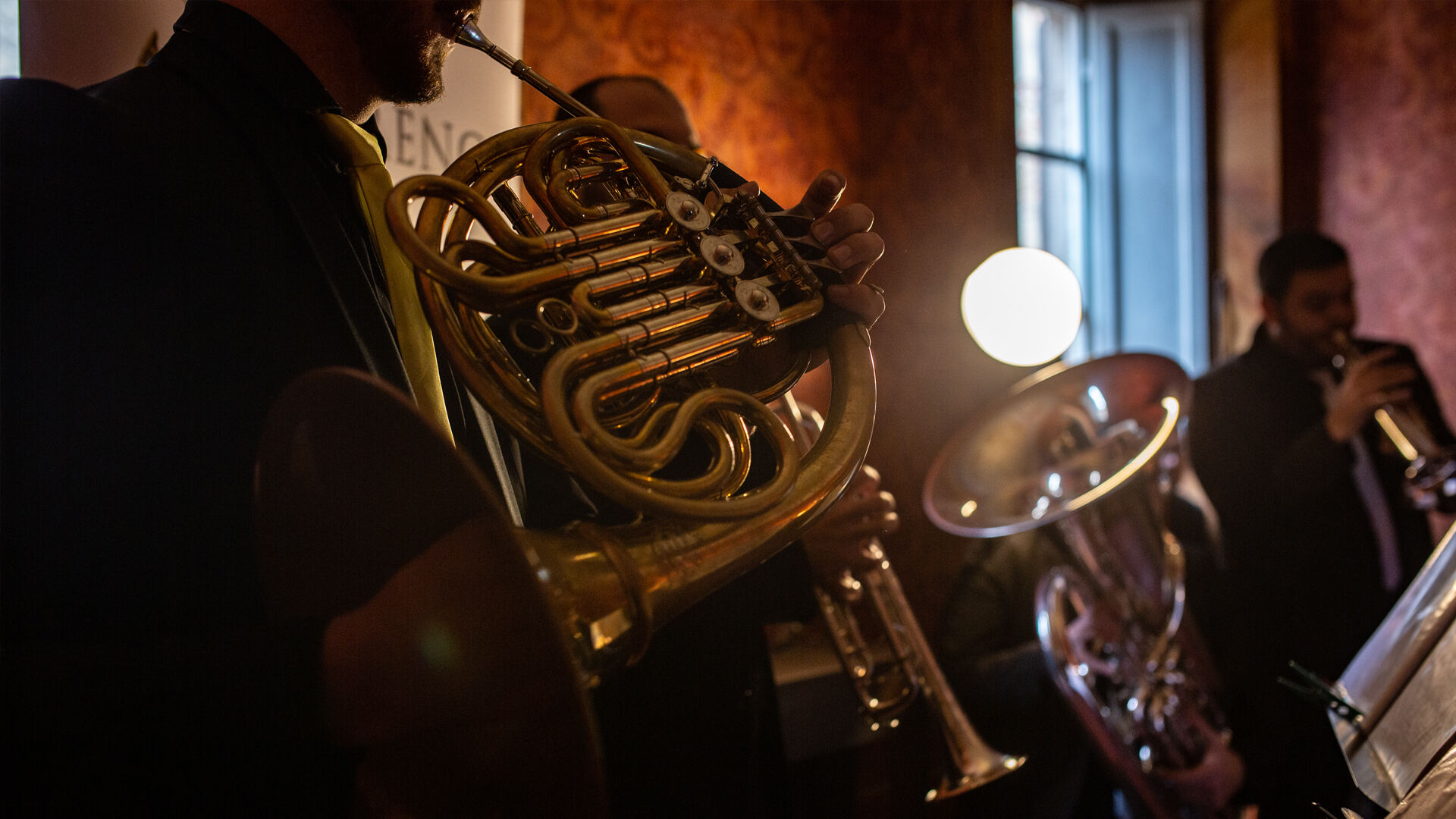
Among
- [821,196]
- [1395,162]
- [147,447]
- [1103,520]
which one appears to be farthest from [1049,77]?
[147,447]

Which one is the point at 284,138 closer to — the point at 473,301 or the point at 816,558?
the point at 473,301

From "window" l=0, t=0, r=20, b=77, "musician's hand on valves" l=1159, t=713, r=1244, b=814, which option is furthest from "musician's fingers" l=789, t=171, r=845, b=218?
"musician's hand on valves" l=1159, t=713, r=1244, b=814

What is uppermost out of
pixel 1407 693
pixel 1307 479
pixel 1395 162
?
pixel 1395 162

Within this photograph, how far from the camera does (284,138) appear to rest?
832mm

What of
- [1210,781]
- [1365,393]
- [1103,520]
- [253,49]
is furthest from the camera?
[1365,393]

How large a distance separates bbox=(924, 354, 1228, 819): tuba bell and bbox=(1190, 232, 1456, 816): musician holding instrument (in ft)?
1.10

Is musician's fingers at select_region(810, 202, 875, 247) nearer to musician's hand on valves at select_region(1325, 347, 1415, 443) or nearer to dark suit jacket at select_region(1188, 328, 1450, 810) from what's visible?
dark suit jacket at select_region(1188, 328, 1450, 810)

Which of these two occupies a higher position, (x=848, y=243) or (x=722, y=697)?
(x=848, y=243)

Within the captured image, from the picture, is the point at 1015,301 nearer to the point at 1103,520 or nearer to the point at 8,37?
the point at 1103,520

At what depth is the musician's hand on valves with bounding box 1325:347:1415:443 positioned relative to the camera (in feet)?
7.97

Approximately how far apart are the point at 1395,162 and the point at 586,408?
5.04 metres

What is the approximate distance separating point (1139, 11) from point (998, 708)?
403cm

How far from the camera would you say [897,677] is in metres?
1.54

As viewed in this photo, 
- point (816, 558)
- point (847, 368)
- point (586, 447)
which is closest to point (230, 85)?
point (586, 447)
